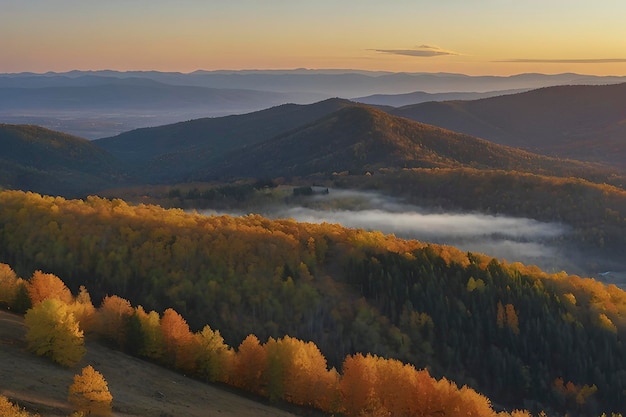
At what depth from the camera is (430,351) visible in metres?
153

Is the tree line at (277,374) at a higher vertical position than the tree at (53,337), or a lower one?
lower

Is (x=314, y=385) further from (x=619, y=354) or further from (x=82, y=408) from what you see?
(x=619, y=354)

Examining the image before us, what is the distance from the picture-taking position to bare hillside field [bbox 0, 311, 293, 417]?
203 ft

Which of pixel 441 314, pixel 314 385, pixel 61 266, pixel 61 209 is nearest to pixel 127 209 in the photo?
pixel 61 209

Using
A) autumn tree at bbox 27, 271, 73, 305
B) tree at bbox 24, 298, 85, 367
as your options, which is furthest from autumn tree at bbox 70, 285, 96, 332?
tree at bbox 24, 298, 85, 367

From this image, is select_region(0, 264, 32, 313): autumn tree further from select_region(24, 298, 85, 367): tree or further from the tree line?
select_region(24, 298, 85, 367): tree

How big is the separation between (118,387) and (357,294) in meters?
98.3

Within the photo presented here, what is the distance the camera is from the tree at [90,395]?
59219 millimetres

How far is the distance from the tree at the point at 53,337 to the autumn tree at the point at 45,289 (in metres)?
26.2

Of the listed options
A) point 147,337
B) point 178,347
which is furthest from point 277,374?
point 147,337

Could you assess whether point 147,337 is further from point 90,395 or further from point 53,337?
point 90,395

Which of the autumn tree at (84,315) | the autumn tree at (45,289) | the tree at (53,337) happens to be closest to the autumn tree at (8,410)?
the tree at (53,337)

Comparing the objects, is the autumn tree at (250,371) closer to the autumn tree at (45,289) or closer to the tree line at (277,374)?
the tree line at (277,374)

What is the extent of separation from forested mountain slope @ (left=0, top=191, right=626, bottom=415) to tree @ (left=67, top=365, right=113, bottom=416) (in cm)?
7853
